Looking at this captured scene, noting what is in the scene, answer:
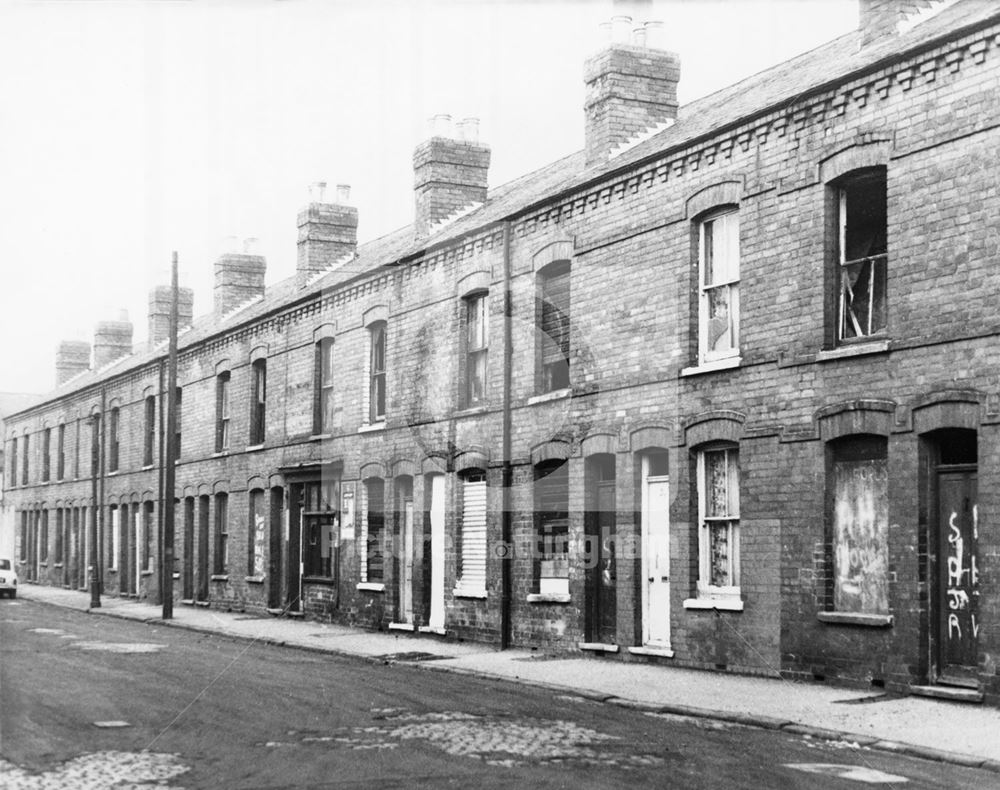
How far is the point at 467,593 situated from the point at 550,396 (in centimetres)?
408

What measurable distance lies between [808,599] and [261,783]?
7697 millimetres

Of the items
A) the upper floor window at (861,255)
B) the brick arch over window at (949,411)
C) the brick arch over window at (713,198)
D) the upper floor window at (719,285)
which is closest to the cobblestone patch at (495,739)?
the brick arch over window at (949,411)

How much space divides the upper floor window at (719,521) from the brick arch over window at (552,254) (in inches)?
169

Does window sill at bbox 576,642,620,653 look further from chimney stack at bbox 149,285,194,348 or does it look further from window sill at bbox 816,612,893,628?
chimney stack at bbox 149,285,194,348

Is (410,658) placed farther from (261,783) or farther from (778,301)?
(261,783)

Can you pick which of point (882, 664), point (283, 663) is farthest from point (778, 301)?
point (283, 663)

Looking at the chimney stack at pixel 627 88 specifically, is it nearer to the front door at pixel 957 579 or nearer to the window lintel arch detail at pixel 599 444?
the window lintel arch detail at pixel 599 444

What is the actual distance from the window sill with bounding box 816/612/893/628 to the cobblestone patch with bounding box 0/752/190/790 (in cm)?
754

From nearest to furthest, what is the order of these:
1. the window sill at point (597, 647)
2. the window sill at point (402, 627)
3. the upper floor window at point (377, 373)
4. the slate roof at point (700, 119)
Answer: the slate roof at point (700, 119) < the window sill at point (597, 647) < the window sill at point (402, 627) < the upper floor window at point (377, 373)

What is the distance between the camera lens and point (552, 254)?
1962 cm

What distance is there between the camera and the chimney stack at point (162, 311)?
142 feet

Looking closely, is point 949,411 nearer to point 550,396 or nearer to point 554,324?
point 550,396

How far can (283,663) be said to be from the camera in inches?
717

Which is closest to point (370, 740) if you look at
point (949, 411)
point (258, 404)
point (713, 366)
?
point (949, 411)
